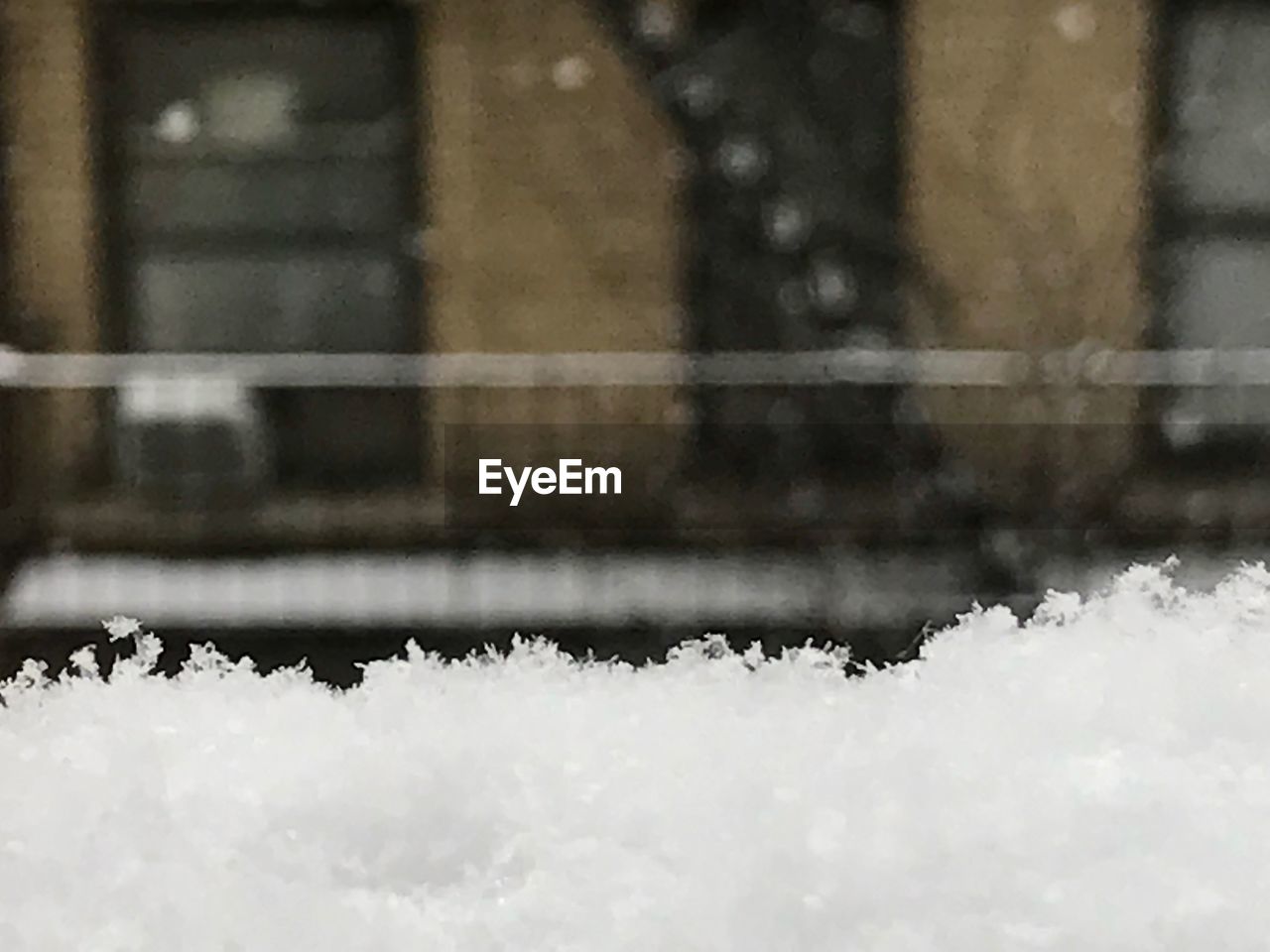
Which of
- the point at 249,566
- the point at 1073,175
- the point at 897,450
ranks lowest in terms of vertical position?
the point at 249,566

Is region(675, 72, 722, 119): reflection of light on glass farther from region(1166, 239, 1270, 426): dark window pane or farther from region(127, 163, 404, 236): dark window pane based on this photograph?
region(1166, 239, 1270, 426): dark window pane

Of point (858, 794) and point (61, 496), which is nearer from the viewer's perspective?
point (858, 794)

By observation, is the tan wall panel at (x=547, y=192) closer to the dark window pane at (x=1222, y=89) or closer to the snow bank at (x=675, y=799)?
the dark window pane at (x=1222, y=89)

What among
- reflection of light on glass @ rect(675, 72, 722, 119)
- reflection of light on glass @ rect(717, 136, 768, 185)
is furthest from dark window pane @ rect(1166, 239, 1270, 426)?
reflection of light on glass @ rect(675, 72, 722, 119)

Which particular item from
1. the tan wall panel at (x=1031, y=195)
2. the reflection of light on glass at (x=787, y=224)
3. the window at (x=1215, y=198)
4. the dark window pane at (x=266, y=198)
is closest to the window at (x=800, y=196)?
the reflection of light on glass at (x=787, y=224)

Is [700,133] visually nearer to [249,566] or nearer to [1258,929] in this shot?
[249,566]

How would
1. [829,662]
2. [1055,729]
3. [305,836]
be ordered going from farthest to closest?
1. [829,662]
2. [1055,729]
3. [305,836]

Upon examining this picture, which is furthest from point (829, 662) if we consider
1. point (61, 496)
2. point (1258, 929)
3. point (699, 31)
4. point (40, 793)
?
point (61, 496)
